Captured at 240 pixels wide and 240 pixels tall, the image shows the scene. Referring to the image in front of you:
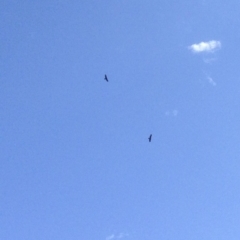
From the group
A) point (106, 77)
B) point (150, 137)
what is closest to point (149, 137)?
point (150, 137)

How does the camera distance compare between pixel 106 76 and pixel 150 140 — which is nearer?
pixel 150 140

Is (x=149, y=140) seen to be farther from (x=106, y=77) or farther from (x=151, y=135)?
(x=106, y=77)

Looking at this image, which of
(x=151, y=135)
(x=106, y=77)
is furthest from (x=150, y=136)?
(x=106, y=77)

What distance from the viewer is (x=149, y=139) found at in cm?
5466

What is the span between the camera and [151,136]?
5506 centimetres

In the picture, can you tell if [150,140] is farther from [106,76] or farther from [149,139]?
[106,76]

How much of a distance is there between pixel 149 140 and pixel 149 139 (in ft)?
0.91

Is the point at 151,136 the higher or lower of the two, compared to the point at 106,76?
lower

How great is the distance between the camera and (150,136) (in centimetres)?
5544

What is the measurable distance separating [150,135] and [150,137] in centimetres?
96

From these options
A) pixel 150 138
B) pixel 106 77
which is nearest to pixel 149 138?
pixel 150 138

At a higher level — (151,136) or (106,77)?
(106,77)

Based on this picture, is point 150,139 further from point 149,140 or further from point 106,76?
point 106,76

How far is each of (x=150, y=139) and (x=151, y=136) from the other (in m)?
0.83
